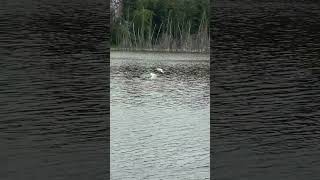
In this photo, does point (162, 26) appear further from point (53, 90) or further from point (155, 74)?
point (53, 90)

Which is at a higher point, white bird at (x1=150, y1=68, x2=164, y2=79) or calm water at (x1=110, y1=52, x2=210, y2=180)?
white bird at (x1=150, y1=68, x2=164, y2=79)

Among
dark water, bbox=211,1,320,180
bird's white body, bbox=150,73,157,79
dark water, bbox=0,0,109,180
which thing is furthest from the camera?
bird's white body, bbox=150,73,157,79

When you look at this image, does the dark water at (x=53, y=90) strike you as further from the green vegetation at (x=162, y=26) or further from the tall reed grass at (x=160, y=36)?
the green vegetation at (x=162, y=26)

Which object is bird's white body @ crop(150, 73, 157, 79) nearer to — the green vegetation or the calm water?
the calm water

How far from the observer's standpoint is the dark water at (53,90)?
6.55ft

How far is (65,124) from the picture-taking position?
2.05 m

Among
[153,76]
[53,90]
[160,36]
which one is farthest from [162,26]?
[53,90]

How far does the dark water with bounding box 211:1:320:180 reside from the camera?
210 cm

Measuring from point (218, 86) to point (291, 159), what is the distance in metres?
0.42

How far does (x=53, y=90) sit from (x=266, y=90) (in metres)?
0.90

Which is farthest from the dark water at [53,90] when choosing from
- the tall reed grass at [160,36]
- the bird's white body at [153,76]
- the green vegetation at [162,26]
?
the green vegetation at [162,26]

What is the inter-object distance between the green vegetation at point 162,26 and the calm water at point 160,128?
6.42ft

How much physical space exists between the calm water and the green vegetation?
1.96 metres

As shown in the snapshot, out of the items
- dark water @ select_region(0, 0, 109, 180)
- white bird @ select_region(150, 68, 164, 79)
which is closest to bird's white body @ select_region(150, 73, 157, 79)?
white bird @ select_region(150, 68, 164, 79)
